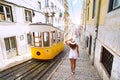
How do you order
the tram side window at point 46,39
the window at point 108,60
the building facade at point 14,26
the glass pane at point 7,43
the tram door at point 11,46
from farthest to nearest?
1. the tram door at point 11,46
2. the glass pane at point 7,43
3. the building facade at point 14,26
4. the tram side window at point 46,39
5. the window at point 108,60

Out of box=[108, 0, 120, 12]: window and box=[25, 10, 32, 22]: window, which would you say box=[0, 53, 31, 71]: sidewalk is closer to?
box=[25, 10, 32, 22]: window

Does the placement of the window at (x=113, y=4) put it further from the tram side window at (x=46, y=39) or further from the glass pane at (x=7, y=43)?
the glass pane at (x=7, y=43)

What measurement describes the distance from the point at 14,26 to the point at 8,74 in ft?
17.6

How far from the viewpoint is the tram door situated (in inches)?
361

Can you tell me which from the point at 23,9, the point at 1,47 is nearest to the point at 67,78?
the point at 1,47

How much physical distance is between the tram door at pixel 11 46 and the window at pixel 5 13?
1932 mm

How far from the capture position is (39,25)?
7125mm

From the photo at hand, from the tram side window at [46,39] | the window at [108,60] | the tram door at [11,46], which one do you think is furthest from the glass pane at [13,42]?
the window at [108,60]

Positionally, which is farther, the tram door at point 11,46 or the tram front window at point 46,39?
the tram door at point 11,46

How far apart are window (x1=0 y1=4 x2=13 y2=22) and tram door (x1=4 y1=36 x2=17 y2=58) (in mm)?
1932

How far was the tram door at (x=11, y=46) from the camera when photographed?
30.1 feet

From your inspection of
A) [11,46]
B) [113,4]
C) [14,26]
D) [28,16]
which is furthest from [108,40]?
[28,16]

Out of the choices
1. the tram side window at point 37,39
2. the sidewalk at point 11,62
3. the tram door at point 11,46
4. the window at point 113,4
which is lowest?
the sidewalk at point 11,62

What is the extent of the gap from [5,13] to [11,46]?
3.28 metres
